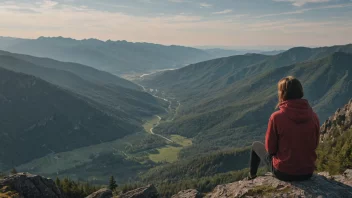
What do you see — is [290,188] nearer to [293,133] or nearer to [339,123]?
[293,133]

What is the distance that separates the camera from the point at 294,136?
14.5 m

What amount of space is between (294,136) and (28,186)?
26714 millimetres

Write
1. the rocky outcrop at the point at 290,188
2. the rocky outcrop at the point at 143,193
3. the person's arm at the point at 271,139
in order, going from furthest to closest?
1. the rocky outcrop at the point at 143,193
2. the person's arm at the point at 271,139
3. the rocky outcrop at the point at 290,188

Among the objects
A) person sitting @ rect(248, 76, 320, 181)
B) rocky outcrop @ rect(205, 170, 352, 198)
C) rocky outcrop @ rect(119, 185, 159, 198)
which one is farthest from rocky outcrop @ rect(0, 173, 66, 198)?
person sitting @ rect(248, 76, 320, 181)

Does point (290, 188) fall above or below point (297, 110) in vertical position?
below

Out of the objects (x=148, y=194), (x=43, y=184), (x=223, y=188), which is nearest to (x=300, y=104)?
(x=223, y=188)

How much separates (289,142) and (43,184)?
87.2 ft

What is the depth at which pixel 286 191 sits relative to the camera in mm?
14875

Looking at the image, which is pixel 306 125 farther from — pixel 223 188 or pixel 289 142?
pixel 223 188

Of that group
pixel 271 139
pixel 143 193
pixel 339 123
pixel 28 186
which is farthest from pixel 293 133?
pixel 339 123

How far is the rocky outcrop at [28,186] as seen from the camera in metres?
29.4

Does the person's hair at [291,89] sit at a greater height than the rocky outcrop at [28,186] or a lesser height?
greater

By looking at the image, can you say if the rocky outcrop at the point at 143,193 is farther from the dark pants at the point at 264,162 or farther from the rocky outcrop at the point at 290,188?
the dark pants at the point at 264,162

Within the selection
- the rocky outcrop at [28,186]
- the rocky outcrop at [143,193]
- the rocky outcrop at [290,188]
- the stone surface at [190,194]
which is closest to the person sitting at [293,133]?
the rocky outcrop at [290,188]
